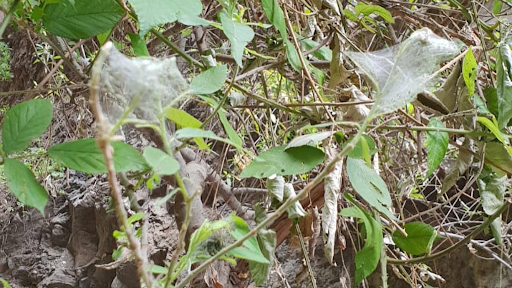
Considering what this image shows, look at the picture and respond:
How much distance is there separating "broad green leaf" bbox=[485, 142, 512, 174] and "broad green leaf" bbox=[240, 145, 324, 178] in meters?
0.26

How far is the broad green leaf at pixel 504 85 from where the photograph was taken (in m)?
0.55

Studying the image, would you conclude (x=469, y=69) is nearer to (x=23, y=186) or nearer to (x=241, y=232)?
(x=241, y=232)

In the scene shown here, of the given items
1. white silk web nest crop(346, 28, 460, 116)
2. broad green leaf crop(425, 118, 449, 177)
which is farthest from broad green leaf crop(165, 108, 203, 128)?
broad green leaf crop(425, 118, 449, 177)

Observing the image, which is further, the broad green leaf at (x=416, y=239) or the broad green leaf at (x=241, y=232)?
the broad green leaf at (x=416, y=239)

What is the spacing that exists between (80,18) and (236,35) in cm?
14

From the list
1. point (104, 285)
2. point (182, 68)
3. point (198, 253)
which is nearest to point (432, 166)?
point (198, 253)

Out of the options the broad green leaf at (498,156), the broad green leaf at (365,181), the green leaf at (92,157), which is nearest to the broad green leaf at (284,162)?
the broad green leaf at (365,181)

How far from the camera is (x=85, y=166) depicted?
34 cm

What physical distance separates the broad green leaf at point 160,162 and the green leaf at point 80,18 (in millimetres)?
254

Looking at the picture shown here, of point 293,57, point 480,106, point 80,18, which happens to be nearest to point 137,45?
point 80,18

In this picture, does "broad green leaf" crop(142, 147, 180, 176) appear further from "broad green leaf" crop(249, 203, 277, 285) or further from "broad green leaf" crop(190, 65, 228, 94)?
"broad green leaf" crop(249, 203, 277, 285)

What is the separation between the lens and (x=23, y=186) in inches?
13.7

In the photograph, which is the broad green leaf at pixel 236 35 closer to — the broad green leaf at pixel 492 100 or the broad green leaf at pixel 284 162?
the broad green leaf at pixel 284 162

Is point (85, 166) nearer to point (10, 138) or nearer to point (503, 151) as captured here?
point (10, 138)
